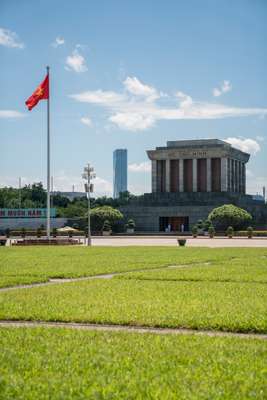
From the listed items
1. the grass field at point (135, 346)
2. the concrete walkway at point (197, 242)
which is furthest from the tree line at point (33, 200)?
the grass field at point (135, 346)

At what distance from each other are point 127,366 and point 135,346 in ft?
3.57

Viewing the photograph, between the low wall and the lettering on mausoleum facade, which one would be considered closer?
the lettering on mausoleum facade

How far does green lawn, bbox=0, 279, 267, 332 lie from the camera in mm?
10338

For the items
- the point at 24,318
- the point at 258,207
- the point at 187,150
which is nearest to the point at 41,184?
the point at 187,150

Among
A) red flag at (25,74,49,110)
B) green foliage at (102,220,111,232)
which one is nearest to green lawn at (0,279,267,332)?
red flag at (25,74,49,110)

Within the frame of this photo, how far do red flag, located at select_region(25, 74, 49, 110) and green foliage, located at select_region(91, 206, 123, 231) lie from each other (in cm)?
3387

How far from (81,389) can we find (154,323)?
3.82 m

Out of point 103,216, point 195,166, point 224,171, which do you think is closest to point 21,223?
point 103,216

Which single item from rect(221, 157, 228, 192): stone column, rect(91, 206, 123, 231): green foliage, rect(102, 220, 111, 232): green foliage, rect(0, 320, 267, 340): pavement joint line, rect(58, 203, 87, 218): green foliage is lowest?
rect(0, 320, 267, 340): pavement joint line

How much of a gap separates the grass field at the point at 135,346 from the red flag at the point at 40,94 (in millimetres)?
25440

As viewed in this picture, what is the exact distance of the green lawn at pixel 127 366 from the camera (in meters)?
6.37

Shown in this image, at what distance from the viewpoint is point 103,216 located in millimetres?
73188

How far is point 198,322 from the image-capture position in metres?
10.1

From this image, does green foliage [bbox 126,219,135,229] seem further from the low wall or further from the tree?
the low wall
